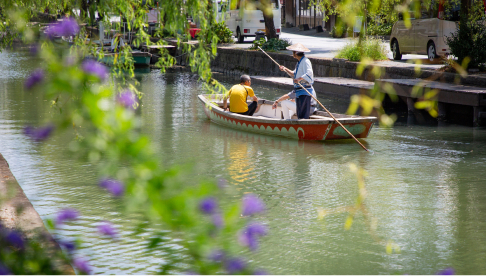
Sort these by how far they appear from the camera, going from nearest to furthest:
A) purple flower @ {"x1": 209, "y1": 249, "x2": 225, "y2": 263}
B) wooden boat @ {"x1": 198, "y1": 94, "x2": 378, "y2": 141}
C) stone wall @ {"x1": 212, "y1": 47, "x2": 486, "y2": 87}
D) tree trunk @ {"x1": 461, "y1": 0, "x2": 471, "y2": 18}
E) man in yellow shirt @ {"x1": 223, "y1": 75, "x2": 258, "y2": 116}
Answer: purple flower @ {"x1": 209, "y1": 249, "x2": 225, "y2": 263}, wooden boat @ {"x1": 198, "y1": 94, "x2": 378, "y2": 141}, man in yellow shirt @ {"x1": 223, "y1": 75, "x2": 258, "y2": 116}, stone wall @ {"x1": 212, "y1": 47, "x2": 486, "y2": 87}, tree trunk @ {"x1": 461, "y1": 0, "x2": 471, "y2": 18}

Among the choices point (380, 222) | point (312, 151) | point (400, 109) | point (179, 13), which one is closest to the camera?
point (179, 13)

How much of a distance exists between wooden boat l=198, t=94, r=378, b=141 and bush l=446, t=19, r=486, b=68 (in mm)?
5177

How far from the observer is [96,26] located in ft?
17.6

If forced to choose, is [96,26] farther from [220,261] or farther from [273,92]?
[273,92]

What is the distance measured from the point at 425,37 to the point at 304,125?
8.54 metres

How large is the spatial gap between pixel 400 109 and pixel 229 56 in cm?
1282

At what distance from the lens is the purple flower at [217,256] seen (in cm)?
151

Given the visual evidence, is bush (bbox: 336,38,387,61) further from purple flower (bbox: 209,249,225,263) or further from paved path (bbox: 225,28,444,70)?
purple flower (bbox: 209,249,225,263)

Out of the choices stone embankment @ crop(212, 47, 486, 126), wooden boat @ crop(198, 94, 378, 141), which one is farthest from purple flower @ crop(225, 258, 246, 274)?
wooden boat @ crop(198, 94, 378, 141)

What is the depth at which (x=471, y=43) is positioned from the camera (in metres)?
14.9

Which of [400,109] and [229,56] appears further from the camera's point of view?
[229,56]

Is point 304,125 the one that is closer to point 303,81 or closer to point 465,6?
point 303,81

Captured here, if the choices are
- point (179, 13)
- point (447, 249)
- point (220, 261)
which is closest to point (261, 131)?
point (447, 249)

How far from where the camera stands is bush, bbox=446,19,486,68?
14742 millimetres
